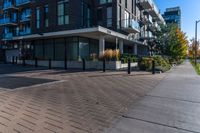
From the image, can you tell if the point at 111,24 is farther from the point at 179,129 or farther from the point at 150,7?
the point at 179,129

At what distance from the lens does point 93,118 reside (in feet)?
16.5

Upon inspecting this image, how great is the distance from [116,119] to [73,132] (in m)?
1.30

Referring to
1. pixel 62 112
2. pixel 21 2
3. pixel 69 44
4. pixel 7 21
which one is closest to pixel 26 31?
pixel 21 2

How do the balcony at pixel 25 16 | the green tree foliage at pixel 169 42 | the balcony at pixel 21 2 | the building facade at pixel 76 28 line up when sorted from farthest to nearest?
the balcony at pixel 25 16 < the balcony at pixel 21 2 < the green tree foliage at pixel 169 42 < the building facade at pixel 76 28

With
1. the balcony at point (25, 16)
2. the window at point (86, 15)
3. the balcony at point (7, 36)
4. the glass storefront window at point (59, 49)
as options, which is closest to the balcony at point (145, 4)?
the window at point (86, 15)

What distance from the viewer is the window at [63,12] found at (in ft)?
85.6

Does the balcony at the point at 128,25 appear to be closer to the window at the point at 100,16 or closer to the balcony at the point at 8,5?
the window at the point at 100,16

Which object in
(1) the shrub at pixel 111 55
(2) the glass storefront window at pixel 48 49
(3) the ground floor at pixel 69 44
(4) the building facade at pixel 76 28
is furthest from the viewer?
(2) the glass storefront window at pixel 48 49

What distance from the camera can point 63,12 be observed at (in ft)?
87.0

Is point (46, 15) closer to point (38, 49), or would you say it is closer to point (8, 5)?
point (38, 49)

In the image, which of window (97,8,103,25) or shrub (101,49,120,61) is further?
window (97,8,103,25)

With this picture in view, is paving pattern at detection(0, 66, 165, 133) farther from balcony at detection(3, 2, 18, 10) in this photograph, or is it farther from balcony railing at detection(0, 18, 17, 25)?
balcony railing at detection(0, 18, 17, 25)

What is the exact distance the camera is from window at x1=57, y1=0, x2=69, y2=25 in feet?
85.6

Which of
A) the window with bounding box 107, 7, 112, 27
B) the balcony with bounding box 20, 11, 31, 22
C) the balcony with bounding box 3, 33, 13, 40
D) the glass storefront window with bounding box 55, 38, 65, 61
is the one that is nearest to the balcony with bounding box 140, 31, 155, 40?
the window with bounding box 107, 7, 112, 27
